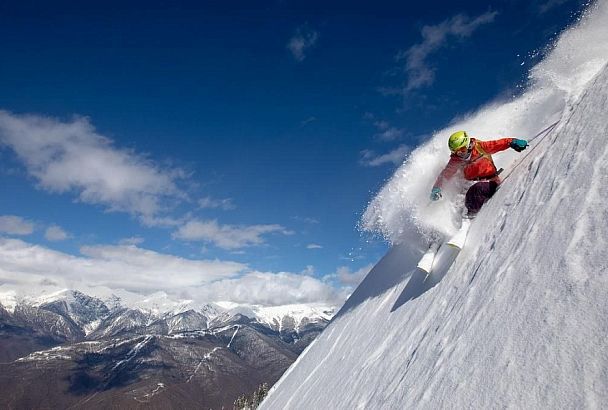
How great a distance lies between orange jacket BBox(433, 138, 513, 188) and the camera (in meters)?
8.39

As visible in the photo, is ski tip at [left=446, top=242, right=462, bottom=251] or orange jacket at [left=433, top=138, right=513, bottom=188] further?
orange jacket at [left=433, top=138, right=513, bottom=188]

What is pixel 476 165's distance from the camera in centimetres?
852

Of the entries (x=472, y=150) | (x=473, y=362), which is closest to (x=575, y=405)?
(x=473, y=362)

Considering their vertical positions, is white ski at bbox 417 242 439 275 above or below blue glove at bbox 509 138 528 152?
below

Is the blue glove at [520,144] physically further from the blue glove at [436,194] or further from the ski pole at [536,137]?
the blue glove at [436,194]

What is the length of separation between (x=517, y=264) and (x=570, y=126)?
10.8ft

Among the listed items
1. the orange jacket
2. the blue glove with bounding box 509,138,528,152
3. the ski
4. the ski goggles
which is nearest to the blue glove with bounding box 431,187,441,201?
the orange jacket

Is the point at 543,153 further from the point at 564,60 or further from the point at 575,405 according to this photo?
the point at 575,405

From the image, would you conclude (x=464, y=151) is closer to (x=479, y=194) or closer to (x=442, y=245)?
(x=479, y=194)

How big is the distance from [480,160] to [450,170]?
87 cm

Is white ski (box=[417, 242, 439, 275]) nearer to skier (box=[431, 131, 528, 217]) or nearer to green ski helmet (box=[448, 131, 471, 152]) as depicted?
skier (box=[431, 131, 528, 217])

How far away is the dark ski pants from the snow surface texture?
12.5 inches

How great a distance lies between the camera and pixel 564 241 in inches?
163

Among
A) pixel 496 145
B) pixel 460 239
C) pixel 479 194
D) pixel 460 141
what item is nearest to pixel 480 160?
pixel 496 145
